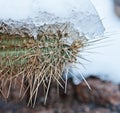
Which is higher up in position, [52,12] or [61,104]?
[52,12]

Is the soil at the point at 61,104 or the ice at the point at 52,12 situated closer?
the ice at the point at 52,12

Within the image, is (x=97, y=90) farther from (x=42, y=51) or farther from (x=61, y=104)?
(x=42, y=51)

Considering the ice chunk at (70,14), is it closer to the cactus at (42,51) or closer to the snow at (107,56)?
the cactus at (42,51)

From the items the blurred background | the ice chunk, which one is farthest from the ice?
the blurred background

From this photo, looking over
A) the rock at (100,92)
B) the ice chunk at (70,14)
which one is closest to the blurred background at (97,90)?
the rock at (100,92)

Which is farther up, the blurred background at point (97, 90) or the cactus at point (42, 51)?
the cactus at point (42, 51)

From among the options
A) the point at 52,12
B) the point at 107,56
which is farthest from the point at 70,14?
the point at 107,56

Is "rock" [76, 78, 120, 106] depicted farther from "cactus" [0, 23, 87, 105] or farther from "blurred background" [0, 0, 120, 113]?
"cactus" [0, 23, 87, 105]

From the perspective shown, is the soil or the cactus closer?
the cactus

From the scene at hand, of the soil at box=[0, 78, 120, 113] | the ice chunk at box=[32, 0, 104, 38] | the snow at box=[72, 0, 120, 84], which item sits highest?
the ice chunk at box=[32, 0, 104, 38]
